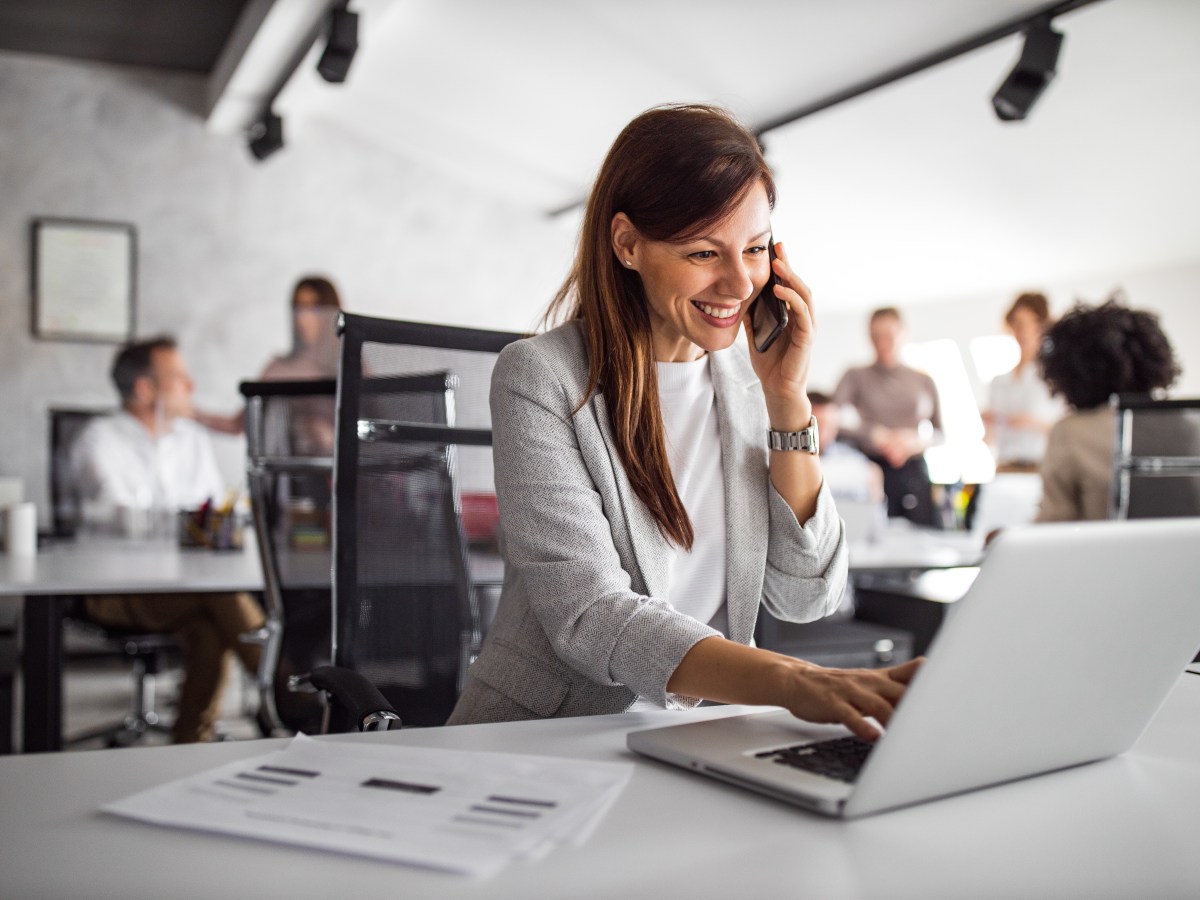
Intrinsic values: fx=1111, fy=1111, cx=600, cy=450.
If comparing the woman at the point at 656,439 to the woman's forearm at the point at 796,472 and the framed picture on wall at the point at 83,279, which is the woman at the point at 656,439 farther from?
the framed picture on wall at the point at 83,279

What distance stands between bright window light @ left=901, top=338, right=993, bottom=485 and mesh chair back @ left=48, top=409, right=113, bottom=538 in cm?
573

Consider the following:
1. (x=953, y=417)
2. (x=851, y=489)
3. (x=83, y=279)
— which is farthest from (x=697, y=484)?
(x=953, y=417)

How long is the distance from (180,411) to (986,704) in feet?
12.7

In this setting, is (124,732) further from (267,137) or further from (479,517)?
(267,137)

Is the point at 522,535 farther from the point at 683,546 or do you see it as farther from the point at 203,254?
the point at 203,254

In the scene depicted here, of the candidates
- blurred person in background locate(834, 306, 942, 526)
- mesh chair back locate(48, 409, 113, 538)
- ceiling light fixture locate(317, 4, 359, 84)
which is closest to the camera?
mesh chair back locate(48, 409, 113, 538)

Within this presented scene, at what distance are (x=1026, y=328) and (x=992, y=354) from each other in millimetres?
2756

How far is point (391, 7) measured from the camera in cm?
495

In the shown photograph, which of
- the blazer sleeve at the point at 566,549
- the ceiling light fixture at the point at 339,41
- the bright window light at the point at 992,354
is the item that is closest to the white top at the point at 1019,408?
the bright window light at the point at 992,354

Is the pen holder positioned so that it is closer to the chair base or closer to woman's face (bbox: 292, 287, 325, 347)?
the chair base

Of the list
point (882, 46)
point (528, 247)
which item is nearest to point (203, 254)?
point (528, 247)

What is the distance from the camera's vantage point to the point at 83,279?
6.25 metres

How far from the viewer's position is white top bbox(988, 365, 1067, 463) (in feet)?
16.6

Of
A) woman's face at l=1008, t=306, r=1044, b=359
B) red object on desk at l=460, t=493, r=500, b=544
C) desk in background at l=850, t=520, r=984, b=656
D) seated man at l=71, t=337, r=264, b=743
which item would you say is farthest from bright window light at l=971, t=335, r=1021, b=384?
red object on desk at l=460, t=493, r=500, b=544
